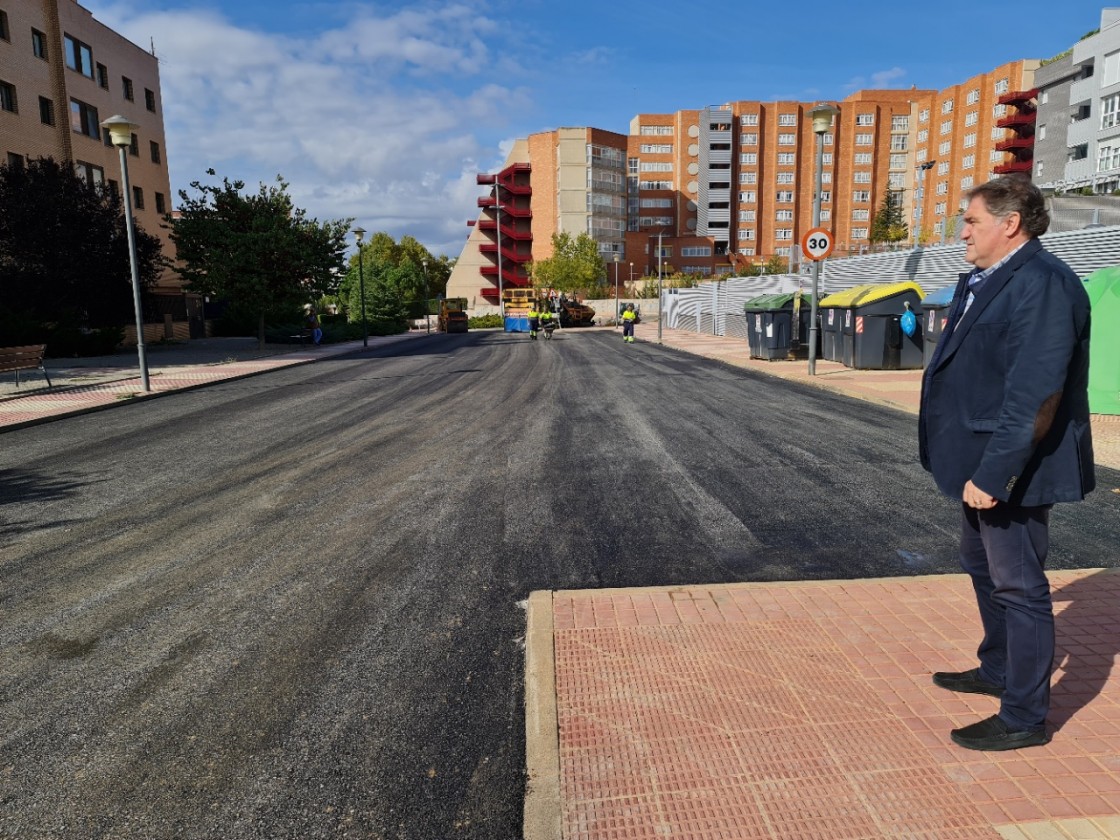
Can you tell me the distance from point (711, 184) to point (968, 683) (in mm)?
94887

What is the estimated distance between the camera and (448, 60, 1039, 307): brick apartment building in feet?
281

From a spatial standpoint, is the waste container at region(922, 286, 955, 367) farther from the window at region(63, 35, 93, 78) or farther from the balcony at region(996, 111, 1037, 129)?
the balcony at region(996, 111, 1037, 129)

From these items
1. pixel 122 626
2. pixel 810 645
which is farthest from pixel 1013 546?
pixel 122 626

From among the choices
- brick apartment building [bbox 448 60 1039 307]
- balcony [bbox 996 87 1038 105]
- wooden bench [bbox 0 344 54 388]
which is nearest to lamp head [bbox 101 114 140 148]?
wooden bench [bbox 0 344 54 388]

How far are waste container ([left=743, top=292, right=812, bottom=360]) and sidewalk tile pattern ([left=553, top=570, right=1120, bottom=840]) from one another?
16.7m

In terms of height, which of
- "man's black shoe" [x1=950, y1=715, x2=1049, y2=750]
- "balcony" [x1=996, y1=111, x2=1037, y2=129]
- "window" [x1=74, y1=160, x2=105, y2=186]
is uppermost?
"balcony" [x1=996, y1=111, x2=1037, y2=129]

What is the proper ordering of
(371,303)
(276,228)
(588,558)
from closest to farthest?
Answer: 1. (588,558)
2. (276,228)
3. (371,303)

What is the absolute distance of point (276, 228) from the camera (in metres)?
26.9

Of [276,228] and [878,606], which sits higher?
[276,228]

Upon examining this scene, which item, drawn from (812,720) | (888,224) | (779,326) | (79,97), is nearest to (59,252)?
(79,97)

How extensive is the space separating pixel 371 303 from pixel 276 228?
67.7ft

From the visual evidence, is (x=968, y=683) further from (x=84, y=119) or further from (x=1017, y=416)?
(x=84, y=119)

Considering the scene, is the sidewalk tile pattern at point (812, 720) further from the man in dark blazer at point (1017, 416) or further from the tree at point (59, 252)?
the tree at point (59, 252)

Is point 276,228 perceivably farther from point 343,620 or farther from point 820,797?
point 820,797
